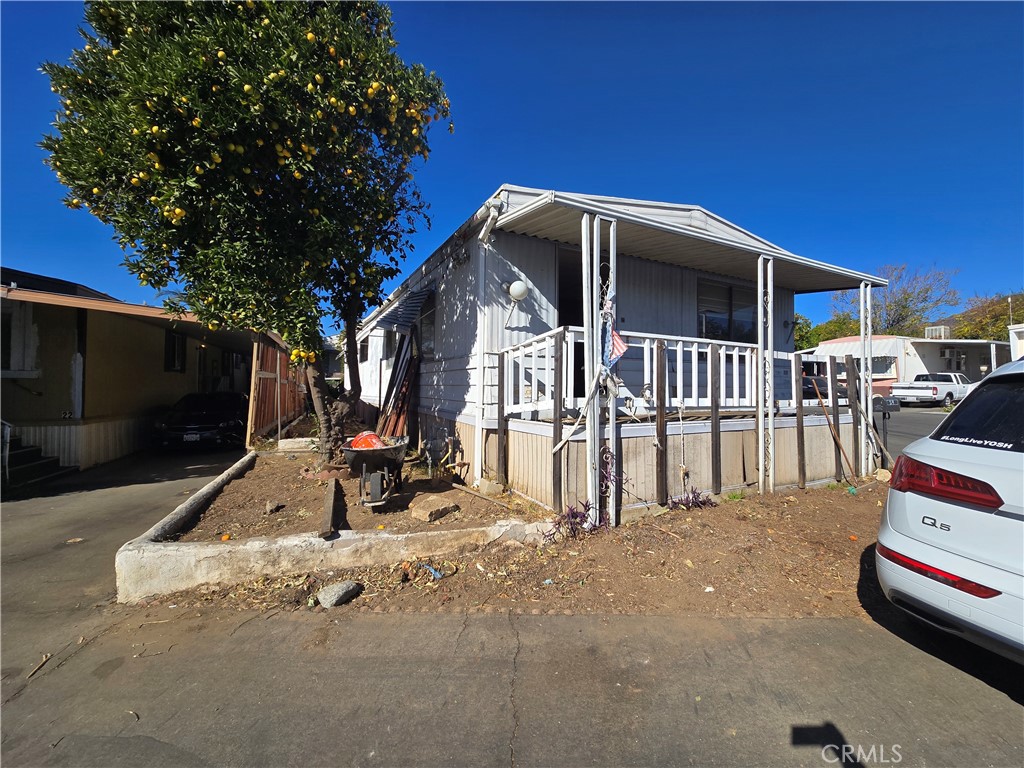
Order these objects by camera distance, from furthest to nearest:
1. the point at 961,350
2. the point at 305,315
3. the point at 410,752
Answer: the point at 961,350 < the point at 305,315 < the point at 410,752

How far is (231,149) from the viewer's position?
500cm

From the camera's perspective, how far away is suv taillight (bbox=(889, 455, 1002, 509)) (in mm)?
2232

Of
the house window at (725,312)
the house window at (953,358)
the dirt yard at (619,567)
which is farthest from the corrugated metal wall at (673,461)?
the house window at (953,358)

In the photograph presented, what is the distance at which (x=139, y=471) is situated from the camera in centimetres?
870

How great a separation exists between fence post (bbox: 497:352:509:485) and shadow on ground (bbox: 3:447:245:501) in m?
6.14

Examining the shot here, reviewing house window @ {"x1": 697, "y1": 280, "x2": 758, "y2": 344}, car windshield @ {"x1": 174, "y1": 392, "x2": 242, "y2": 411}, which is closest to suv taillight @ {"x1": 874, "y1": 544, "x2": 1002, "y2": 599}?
house window @ {"x1": 697, "y1": 280, "x2": 758, "y2": 344}

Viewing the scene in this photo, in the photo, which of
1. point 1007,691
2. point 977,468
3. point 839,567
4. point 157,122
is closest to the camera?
point 977,468

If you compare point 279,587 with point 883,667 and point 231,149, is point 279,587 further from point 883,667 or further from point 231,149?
point 231,149

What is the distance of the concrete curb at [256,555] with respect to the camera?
3658mm

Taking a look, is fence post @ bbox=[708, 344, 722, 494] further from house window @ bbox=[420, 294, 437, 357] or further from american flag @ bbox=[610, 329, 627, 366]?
house window @ bbox=[420, 294, 437, 357]

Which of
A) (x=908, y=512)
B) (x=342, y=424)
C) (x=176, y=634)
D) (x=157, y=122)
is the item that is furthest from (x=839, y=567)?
(x=157, y=122)

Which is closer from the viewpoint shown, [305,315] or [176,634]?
[176,634]

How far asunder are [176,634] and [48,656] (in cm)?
74

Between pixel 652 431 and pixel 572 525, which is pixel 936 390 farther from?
pixel 572 525
